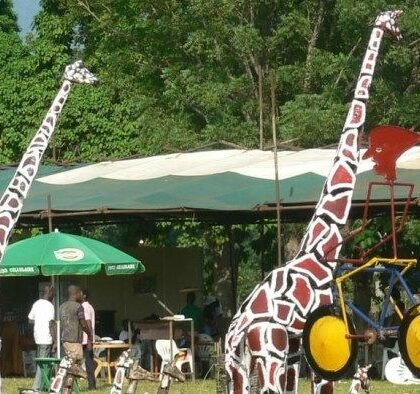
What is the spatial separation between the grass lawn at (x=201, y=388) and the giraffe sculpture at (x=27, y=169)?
4.77 meters

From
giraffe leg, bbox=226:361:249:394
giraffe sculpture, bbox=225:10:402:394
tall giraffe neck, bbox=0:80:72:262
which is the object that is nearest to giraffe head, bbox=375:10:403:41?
giraffe sculpture, bbox=225:10:402:394

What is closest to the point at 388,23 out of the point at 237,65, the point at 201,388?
the point at 201,388

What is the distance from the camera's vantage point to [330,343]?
11.2 m

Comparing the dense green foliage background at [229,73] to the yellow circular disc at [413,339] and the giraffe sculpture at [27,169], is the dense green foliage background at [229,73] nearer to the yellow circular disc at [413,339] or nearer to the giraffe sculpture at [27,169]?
the giraffe sculpture at [27,169]

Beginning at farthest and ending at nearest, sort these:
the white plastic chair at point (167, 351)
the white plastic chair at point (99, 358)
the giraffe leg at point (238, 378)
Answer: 1. the white plastic chair at point (99, 358)
2. the white plastic chair at point (167, 351)
3. the giraffe leg at point (238, 378)

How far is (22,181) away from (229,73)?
13.9 meters

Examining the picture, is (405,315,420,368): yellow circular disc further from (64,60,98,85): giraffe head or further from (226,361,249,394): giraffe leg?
(64,60,98,85): giraffe head

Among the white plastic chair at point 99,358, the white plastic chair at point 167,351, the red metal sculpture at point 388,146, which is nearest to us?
the red metal sculpture at point 388,146

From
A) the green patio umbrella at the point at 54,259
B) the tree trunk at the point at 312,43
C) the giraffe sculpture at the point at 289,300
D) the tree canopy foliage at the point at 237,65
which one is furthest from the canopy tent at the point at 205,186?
the giraffe sculpture at the point at 289,300

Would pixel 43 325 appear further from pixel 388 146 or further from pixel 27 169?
pixel 388 146

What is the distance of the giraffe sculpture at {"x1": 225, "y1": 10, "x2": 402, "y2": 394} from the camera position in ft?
41.9

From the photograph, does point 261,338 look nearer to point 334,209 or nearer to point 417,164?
point 334,209

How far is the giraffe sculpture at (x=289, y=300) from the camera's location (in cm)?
1278

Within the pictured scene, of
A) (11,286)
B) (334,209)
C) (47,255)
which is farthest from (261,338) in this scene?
(11,286)
